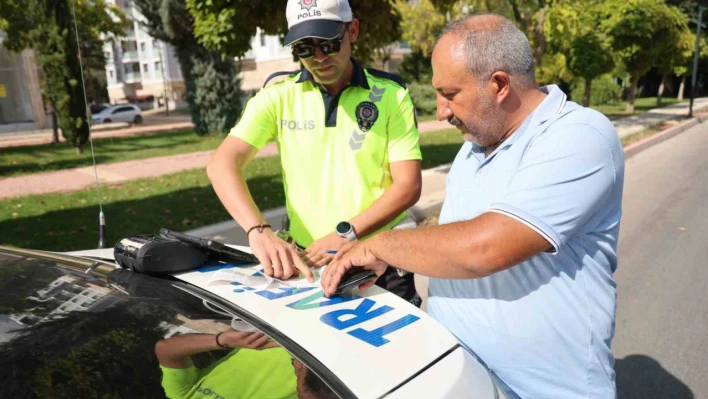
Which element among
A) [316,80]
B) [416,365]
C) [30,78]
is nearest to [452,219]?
[416,365]

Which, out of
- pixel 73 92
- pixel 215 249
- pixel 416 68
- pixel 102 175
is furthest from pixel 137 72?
pixel 215 249

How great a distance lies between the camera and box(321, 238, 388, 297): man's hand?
1505 millimetres

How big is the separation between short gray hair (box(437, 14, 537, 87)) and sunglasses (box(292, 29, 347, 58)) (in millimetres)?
701

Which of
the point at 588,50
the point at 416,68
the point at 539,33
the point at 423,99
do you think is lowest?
the point at 423,99

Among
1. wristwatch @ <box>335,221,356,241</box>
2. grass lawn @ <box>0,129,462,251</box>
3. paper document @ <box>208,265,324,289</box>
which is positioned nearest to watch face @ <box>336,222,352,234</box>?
wristwatch @ <box>335,221,356,241</box>

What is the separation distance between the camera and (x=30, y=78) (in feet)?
90.2

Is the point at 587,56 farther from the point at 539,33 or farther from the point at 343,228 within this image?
the point at 343,228

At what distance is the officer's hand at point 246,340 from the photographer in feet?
4.26

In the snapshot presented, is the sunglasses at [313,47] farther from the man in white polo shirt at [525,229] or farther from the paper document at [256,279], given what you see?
the paper document at [256,279]

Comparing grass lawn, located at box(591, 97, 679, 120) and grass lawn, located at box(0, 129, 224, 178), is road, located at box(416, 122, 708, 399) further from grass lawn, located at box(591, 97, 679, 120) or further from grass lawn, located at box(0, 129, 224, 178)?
grass lawn, located at box(591, 97, 679, 120)

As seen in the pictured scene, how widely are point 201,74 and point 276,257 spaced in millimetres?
18858

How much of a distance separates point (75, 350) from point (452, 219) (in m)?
1.02

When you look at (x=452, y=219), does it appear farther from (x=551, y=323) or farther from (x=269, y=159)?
(x=269, y=159)

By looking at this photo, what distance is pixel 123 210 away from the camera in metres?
6.87
